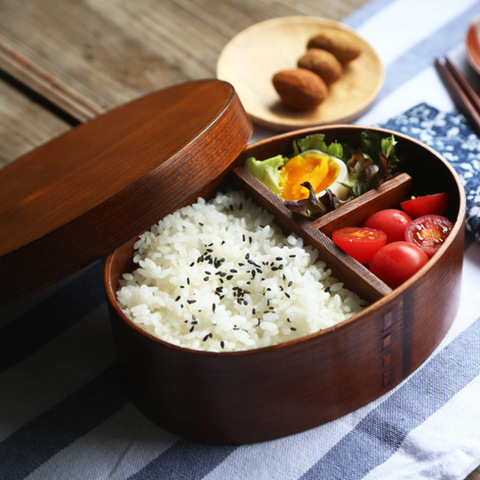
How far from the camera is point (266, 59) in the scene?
2.83 m

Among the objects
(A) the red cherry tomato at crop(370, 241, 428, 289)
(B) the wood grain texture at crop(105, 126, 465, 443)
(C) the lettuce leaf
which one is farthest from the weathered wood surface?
(A) the red cherry tomato at crop(370, 241, 428, 289)

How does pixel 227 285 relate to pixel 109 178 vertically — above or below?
below

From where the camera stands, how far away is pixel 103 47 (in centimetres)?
305

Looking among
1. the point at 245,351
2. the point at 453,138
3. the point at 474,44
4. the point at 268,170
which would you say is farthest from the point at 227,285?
the point at 474,44

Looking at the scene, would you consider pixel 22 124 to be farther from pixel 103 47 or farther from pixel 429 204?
pixel 429 204

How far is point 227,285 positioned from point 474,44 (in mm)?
1656

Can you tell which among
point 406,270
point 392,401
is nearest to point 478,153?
point 406,270

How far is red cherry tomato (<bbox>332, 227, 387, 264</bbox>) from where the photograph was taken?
1824 mm

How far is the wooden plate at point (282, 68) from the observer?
2564 millimetres

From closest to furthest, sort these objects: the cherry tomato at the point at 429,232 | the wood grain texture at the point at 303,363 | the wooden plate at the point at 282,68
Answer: the wood grain texture at the point at 303,363 → the cherry tomato at the point at 429,232 → the wooden plate at the point at 282,68

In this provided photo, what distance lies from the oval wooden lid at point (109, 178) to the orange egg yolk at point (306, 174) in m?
0.19

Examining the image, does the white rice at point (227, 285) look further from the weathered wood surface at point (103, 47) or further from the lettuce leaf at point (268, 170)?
the weathered wood surface at point (103, 47)

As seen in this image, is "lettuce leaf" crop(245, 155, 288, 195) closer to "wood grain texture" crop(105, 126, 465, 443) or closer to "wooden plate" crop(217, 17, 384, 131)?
"wood grain texture" crop(105, 126, 465, 443)

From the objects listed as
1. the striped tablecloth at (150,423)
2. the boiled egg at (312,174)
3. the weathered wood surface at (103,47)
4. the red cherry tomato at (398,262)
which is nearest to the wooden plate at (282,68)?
the weathered wood surface at (103,47)
